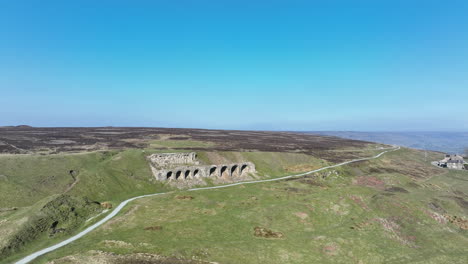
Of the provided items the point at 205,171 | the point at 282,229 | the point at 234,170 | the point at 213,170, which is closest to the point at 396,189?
the point at 234,170

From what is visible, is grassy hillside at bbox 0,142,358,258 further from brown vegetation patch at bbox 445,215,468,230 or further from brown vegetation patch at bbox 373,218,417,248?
brown vegetation patch at bbox 445,215,468,230

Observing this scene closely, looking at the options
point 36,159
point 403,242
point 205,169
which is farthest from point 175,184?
point 403,242

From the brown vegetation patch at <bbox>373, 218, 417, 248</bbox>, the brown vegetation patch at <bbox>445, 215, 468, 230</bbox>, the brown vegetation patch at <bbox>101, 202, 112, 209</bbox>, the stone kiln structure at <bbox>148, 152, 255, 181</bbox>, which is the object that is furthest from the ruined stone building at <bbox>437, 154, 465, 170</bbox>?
the brown vegetation patch at <bbox>101, 202, 112, 209</bbox>

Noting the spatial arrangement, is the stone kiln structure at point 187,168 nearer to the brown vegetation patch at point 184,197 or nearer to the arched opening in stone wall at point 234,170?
the arched opening in stone wall at point 234,170

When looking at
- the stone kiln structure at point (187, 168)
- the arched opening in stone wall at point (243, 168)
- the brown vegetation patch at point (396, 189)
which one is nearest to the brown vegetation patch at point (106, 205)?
the stone kiln structure at point (187, 168)

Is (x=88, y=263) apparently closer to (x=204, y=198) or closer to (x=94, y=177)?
(x=204, y=198)
